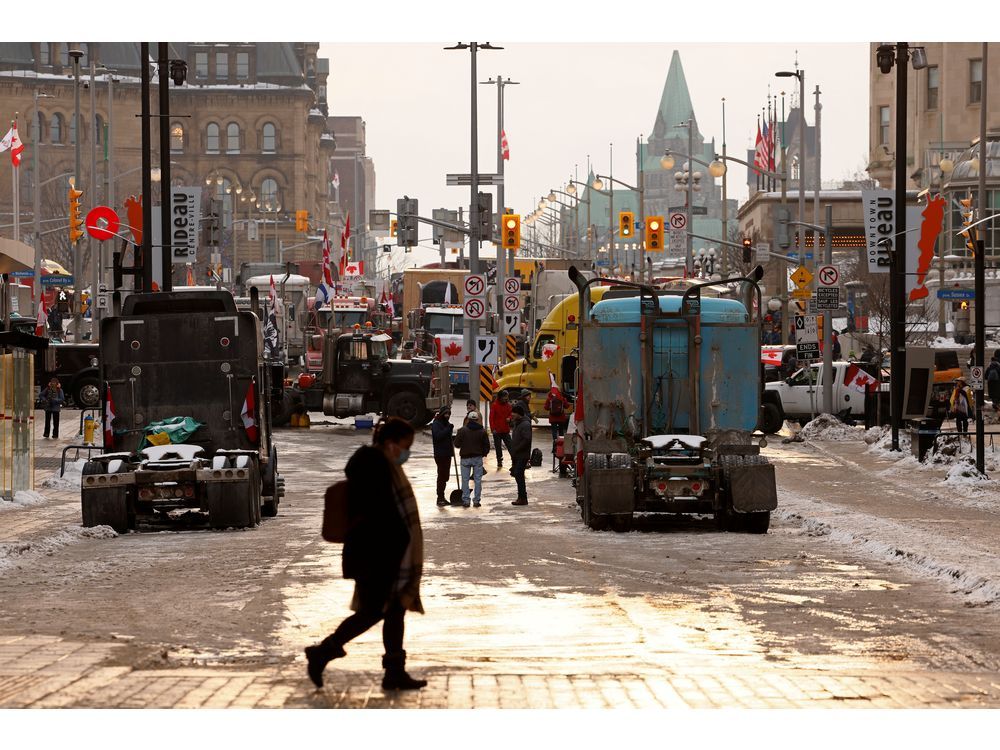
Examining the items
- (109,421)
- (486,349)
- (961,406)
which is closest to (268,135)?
(961,406)

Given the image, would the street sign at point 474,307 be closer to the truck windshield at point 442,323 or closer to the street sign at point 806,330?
the street sign at point 806,330

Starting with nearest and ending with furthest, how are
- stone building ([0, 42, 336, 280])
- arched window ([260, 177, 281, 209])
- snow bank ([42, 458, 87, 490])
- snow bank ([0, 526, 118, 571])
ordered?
snow bank ([0, 526, 118, 571]), snow bank ([42, 458, 87, 490]), stone building ([0, 42, 336, 280]), arched window ([260, 177, 281, 209])

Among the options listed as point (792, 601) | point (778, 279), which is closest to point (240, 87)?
point (778, 279)

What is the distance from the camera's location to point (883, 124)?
343 ft

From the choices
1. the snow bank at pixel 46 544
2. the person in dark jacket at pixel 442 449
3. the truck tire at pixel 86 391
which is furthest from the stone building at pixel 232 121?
the snow bank at pixel 46 544

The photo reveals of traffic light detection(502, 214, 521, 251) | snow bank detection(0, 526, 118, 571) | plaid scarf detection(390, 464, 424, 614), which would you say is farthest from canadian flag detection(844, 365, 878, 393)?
plaid scarf detection(390, 464, 424, 614)

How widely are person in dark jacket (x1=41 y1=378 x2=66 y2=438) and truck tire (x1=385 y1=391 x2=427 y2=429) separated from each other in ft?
26.9

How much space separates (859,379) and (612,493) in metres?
25.4

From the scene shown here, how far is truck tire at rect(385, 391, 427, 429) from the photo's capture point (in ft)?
148

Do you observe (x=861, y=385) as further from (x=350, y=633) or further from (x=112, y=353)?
(x=350, y=633)

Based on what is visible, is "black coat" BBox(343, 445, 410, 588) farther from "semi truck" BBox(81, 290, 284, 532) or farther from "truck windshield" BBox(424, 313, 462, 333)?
"truck windshield" BBox(424, 313, 462, 333)

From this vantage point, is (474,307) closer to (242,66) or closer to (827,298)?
(827,298)

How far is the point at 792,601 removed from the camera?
15.5 meters

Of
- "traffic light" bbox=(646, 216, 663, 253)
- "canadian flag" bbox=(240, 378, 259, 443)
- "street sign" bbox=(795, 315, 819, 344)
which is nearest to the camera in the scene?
"canadian flag" bbox=(240, 378, 259, 443)
